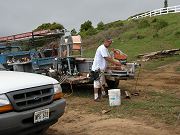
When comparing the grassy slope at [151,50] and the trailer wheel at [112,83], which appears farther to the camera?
the trailer wheel at [112,83]

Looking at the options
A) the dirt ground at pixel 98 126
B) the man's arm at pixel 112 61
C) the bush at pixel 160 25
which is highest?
the bush at pixel 160 25

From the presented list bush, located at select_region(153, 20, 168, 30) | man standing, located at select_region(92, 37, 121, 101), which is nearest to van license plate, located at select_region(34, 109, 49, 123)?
man standing, located at select_region(92, 37, 121, 101)

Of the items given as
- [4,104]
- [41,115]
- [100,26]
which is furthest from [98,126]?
[100,26]

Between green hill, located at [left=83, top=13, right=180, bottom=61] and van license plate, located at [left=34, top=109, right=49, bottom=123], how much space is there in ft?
54.7

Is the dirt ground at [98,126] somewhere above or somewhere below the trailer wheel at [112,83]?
below

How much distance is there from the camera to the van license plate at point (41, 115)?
22.3 ft

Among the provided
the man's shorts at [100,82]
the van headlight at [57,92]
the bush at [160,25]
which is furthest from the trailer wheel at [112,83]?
the bush at [160,25]

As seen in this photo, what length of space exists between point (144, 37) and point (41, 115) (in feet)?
94.7

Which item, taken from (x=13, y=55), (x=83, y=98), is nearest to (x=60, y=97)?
(x=83, y=98)

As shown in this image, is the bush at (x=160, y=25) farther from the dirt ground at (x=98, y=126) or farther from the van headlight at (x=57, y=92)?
the van headlight at (x=57, y=92)

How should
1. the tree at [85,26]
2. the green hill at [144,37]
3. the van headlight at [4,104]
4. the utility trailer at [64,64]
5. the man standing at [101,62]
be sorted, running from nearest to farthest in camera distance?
1. the van headlight at [4,104]
2. the man standing at [101,62]
3. the utility trailer at [64,64]
4. the green hill at [144,37]
5. the tree at [85,26]

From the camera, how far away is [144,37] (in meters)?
35.1

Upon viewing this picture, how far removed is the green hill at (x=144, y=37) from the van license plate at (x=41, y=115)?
16688mm

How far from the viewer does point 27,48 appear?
15336mm
